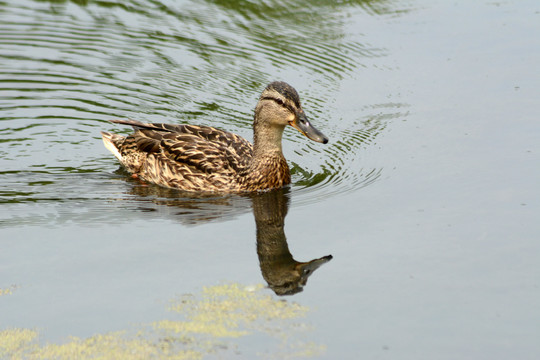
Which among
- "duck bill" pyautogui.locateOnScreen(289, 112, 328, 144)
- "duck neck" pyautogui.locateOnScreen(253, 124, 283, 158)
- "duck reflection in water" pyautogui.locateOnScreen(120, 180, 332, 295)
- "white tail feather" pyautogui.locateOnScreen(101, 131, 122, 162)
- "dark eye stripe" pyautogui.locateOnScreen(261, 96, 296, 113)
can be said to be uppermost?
"dark eye stripe" pyautogui.locateOnScreen(261, 96, 296, 113)

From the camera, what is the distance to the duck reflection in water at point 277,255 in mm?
7684

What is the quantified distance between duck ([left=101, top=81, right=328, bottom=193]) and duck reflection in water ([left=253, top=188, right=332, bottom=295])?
49 centimetres

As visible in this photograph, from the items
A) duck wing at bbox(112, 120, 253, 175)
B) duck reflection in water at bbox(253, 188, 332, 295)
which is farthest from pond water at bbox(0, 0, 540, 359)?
duck wing at bbox(112, 120, 253, 175)

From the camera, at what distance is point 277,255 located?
326 inches

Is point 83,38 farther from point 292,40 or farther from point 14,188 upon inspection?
point 14,188

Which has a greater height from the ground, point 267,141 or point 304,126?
point 304,126

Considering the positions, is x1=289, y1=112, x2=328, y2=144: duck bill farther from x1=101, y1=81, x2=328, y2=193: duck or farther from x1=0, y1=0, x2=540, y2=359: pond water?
x1=0, y1=0, x2=540, y2=359: pond water

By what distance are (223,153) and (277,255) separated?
8.65 feet

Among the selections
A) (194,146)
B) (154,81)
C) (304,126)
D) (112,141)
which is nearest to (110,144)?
(112,141)

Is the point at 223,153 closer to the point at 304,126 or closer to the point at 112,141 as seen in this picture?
the point at 304,126

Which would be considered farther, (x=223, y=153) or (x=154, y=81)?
(x=154, y=81)

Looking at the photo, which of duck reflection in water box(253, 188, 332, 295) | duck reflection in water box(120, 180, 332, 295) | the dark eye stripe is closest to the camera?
duck reflection in water box(253, 188, 332, 295)

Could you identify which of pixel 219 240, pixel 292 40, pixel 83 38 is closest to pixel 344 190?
pixel 219 240

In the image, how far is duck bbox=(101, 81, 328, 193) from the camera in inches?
397
